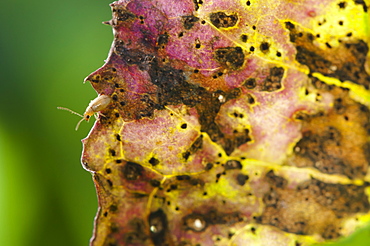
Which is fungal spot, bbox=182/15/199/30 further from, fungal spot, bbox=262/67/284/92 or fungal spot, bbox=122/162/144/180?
fungal spot, bbox=122/162/144/180

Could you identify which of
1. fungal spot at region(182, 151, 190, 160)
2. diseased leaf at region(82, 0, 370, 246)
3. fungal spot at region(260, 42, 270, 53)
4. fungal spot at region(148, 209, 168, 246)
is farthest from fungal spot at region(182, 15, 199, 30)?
fungal spot at region(148, 209, 168, 246)

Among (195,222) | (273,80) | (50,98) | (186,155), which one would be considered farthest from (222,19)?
(50,98)

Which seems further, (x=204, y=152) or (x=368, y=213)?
(x=204, y=152)

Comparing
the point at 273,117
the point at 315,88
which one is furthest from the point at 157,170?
the point at 315,88

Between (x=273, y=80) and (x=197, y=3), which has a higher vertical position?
(x=197, y=3)

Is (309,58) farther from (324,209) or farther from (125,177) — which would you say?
(125,177)

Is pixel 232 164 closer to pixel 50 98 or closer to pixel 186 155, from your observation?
pixel 186 155

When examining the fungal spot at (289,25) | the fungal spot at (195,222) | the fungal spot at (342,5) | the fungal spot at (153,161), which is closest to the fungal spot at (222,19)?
the fungal spot at (289,25)

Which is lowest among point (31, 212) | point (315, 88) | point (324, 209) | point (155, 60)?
point (31, 212)
